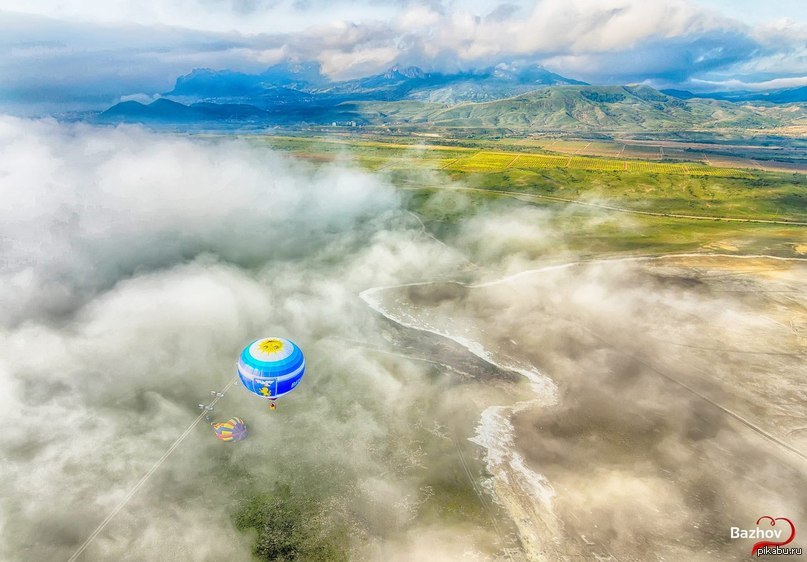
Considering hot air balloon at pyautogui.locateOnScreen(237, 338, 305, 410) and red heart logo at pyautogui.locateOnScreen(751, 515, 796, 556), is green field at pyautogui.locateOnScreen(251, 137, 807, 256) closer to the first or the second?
red heart logo at pyautogui.locateOnScreen(751, 515, 796, 556)

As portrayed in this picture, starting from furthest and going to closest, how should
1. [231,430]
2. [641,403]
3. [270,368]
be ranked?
1. [641,403]
2. [270,368]
3. [231,430]

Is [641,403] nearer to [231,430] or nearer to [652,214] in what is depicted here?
[231,430]

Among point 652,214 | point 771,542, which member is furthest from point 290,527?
point 652,214

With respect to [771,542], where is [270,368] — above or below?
above

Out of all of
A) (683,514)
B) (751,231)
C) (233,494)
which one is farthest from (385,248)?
(751,231)

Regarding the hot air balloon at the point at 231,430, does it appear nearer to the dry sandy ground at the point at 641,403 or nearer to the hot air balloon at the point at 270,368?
the hot air balloon at the point at 270,368

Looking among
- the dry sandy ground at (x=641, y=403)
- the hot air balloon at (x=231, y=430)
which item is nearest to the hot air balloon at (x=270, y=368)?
the hot air balloon at (x=231, y=430)
